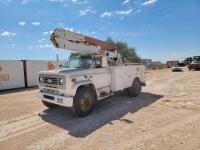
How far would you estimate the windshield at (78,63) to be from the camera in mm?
7601

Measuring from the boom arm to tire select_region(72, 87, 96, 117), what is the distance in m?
2.00

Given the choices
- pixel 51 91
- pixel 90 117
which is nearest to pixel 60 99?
pixel 51 91

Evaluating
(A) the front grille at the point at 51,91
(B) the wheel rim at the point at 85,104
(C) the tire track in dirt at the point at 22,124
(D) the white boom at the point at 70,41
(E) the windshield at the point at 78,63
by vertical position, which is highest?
(D) the white boom at the point at 70,41

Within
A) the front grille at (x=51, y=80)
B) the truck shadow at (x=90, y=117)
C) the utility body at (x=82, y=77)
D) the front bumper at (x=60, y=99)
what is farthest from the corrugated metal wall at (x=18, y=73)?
the front bumper at (x=60, y=99)

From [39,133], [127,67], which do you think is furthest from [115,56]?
[39,133]

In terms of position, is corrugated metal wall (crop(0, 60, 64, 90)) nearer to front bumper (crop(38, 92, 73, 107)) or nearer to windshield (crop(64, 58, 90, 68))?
windshield (crop(64, 58, 90, 68))

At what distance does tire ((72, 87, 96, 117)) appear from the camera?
643 cm

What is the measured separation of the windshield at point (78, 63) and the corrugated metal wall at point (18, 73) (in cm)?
962

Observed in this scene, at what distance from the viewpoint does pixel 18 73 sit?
1642 cm

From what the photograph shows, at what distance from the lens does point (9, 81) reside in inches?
618

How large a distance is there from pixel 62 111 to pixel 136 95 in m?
4.57

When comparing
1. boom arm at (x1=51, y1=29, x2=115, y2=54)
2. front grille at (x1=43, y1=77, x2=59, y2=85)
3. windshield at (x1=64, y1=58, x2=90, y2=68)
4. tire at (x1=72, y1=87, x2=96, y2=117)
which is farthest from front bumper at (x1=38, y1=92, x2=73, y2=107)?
boom arm at (x1=51, y1=29, x2=115, y2=54)

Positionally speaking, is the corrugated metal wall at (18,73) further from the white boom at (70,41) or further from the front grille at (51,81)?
the white boom at (70,41)

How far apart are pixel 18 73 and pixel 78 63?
1075cm
